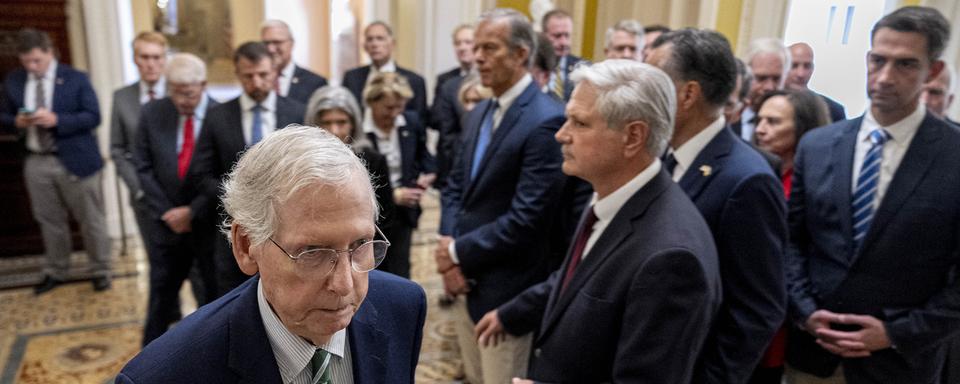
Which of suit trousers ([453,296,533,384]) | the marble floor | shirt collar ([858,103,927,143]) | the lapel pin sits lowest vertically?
the marble floor

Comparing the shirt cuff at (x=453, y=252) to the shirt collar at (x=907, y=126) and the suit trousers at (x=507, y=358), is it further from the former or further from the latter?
the shirt collar at (x=907, y=126)

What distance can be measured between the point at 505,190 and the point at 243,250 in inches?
71.0

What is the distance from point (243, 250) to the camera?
1148mm

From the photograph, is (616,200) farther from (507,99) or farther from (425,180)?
(425,180)

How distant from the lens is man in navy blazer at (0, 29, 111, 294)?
4453 millimetres

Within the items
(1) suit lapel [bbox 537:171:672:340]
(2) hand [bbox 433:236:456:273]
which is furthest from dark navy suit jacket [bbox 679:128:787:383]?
(2) hand [bbox 433:236:456:273]

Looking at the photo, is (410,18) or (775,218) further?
(410,18)

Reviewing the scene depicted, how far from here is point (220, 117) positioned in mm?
3340

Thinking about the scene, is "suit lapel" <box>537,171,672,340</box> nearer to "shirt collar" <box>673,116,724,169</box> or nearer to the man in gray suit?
"shirt collar" <box>673,116,724,169</box>

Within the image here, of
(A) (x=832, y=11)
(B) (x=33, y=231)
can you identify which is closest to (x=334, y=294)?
(A) (x=832, y=11)

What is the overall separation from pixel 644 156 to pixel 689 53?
1.79 feet

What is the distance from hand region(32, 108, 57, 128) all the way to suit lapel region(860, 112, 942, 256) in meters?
4.84

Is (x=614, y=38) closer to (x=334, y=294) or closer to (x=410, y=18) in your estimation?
(x=410, y=18)

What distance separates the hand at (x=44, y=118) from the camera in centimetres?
434
